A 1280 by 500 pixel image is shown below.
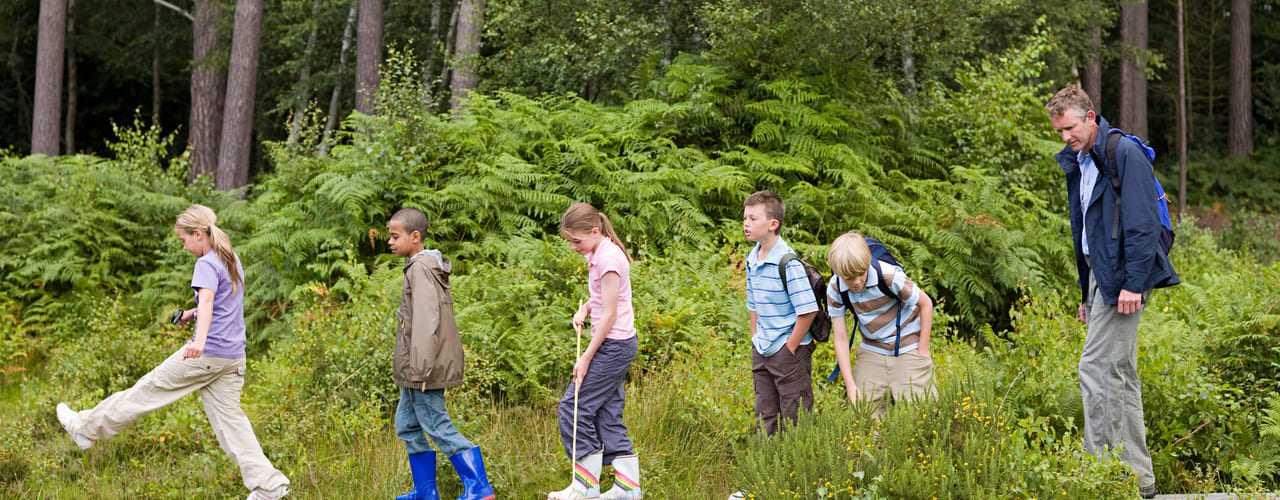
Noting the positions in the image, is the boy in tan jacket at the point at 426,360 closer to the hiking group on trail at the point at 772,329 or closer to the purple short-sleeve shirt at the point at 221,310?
the hiking group on trail at the point at 772,329

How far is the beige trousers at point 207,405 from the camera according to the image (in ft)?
16.9

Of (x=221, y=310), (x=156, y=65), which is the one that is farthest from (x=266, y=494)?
(x=156, y=65)

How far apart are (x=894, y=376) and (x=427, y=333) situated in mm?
2416

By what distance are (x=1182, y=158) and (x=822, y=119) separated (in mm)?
13282

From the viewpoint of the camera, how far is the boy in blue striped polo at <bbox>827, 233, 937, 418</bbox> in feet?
14.7

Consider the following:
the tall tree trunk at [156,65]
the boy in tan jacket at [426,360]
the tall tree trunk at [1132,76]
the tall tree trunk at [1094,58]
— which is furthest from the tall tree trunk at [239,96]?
the tall tree trunk at [1132,76]

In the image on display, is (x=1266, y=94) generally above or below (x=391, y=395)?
above

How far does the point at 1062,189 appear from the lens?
11.6 metres

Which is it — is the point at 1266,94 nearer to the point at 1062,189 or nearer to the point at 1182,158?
the point at 1182,158

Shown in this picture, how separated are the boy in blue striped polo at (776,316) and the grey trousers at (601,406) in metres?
0.71

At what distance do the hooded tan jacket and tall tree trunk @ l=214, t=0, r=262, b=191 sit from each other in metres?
12.9

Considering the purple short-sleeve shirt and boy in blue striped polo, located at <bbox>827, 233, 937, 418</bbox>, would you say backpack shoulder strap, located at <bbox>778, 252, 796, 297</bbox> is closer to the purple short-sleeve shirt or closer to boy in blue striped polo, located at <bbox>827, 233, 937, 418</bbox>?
boy in blue striped polo, located at <bbox>827, 233, 937, 418</bbox>

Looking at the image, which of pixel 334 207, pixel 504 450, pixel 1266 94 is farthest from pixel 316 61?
pixel 1266 94

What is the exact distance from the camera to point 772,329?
4.69 metres
